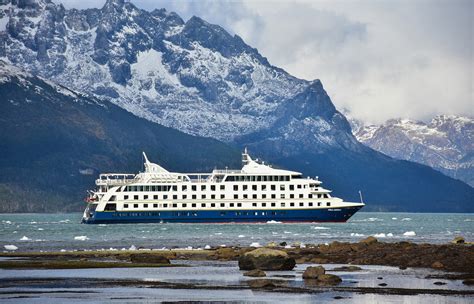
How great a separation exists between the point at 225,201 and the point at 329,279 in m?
106

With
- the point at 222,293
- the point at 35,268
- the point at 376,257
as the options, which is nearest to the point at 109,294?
the point at 222,293

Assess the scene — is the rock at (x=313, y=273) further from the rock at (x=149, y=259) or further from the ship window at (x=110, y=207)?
the ship window at (x=110, y=207)

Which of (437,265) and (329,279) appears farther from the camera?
(437,265)

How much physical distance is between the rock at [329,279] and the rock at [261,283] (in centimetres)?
279

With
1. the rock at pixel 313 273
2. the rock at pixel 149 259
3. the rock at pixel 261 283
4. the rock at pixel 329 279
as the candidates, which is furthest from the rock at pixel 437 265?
the rock at pixel 149 259

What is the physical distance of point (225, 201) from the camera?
164000 millimetres

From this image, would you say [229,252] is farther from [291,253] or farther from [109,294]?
[109,294]

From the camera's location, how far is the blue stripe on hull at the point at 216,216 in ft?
537

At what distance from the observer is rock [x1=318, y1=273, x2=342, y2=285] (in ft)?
191

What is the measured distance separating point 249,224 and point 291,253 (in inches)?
3333

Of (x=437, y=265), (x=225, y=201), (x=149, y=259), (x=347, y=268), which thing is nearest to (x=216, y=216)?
(x=225, y=201)

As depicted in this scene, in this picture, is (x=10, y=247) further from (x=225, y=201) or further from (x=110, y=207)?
(x=225, y=201)

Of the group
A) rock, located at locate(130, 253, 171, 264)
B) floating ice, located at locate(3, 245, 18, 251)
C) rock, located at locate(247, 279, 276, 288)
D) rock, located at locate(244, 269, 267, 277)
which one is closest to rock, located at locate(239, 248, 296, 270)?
rock, located at locate(244, 269, 267, 277)

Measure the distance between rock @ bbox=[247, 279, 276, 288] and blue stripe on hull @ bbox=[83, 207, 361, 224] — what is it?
342ft
